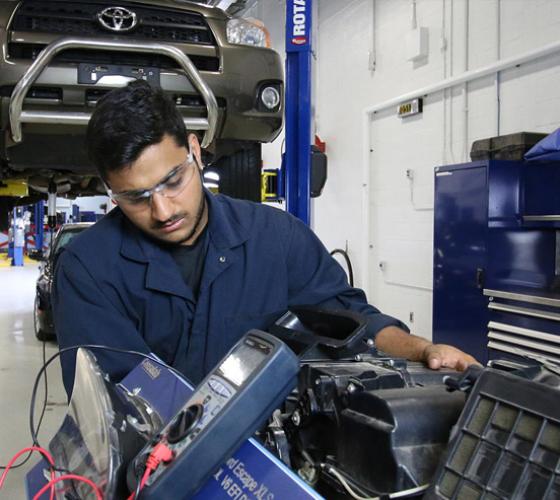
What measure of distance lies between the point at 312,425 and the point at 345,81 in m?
6.48

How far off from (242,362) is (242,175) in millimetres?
2627

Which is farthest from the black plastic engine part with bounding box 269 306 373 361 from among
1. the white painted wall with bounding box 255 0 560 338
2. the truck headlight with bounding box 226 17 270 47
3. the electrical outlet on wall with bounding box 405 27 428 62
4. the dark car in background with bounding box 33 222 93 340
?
the electrical outlet on wall with bounding box 405 27 428 62

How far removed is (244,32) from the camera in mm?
2883

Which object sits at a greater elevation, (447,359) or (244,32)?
(244,32)

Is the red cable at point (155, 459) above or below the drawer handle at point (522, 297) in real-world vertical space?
above

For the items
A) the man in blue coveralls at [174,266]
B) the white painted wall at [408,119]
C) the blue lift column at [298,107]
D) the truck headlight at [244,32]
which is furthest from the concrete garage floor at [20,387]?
the white painted wall at [408,119]

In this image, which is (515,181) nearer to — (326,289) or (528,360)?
(326,289)

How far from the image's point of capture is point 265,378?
2.37 ft

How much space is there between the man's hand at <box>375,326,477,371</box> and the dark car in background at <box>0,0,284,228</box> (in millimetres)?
1590

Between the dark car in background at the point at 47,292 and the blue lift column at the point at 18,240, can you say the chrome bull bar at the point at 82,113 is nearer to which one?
the dark car in background at the point at 47,292

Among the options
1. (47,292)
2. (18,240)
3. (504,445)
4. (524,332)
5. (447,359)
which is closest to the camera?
(504,445)

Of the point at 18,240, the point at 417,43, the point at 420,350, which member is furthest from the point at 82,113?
the point at 18,240

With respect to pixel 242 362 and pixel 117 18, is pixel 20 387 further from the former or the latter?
pixel 242 362

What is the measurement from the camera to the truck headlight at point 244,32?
112 inches
